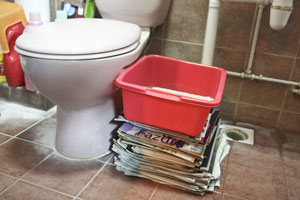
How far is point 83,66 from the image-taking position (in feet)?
3.02

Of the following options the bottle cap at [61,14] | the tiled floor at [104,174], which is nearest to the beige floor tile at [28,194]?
the tiled floor at [104,174]

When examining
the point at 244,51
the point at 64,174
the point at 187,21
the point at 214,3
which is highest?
the point at 214,3

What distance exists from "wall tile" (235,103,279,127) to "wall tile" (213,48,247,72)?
187 millimetres

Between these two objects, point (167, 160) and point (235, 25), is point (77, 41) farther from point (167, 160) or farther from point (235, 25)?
point (235, 25)

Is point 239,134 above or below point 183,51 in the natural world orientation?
below

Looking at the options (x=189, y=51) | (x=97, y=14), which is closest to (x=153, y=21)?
(x=189, y=51)

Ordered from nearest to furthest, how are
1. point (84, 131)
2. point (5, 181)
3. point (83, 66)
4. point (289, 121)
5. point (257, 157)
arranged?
point (83, 66)
point (5, 181)
point (84, 131)
point (257, 157)
point (289, 121)

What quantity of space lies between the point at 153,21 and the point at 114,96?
1.26ft

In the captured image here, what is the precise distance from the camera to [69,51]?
35.0 inches

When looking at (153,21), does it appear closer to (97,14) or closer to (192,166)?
(97,14)

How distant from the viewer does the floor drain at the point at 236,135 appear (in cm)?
138

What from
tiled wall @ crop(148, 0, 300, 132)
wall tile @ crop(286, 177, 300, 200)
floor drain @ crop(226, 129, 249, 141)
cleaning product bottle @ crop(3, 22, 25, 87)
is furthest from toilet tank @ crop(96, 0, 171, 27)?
wall tile @ crop(286, 177, 300, 200)

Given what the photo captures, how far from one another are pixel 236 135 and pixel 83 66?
0.81 metres

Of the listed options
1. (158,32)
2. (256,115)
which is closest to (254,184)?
(256,115)
